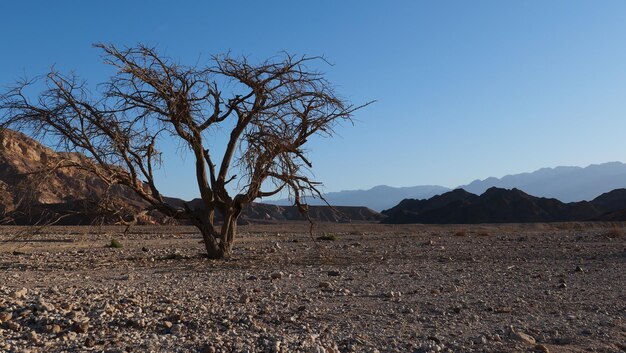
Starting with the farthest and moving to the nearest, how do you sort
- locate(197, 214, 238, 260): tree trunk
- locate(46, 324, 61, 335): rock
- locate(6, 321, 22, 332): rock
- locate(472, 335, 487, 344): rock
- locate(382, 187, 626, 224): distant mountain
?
locate(382, 187, 626, 224): distant mountain < locate(197, 214, 238, 260): tree trunk < locate(6, 321, 22, 332): rock < locate(46, 324, 61, 335): rock < locate(472, 335, 487, 344): rock

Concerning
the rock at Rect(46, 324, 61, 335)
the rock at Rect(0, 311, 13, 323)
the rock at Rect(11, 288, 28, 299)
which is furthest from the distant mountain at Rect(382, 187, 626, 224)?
the rock at Rect(46, 324, 61, 335)

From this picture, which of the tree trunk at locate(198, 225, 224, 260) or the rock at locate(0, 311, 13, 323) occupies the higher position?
the tree trunk at locate(198, 225, 224, 260)

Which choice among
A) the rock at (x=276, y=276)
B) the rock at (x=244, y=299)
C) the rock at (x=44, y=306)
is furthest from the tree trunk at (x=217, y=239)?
the rock at (x=44, y=306)

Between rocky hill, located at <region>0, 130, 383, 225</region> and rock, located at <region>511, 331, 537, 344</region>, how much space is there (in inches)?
355

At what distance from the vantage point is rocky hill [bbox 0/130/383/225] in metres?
16.0

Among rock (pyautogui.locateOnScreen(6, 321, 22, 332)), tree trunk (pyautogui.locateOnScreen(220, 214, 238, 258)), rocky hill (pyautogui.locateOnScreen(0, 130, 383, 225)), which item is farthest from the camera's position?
tree trunk (pyautogui.locateOnScreen(220, 214, 238, 258))

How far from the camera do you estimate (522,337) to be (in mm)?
7477

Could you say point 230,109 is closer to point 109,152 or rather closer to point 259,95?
point 259,95

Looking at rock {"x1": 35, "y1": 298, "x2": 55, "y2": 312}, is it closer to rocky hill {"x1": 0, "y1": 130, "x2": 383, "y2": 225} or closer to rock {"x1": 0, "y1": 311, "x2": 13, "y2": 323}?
rock {"x1": 0, "y1": 311, "x2": 13, "y2": 323}

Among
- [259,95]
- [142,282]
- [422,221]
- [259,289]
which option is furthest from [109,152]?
[422,221]

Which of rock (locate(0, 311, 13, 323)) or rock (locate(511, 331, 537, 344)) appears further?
rock (locate(0, 311, 13, 323))

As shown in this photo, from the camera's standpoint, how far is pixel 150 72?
16281mm

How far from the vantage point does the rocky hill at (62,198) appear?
16.0m

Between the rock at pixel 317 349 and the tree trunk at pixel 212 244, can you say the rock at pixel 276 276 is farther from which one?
the rock at pixel 317 349
